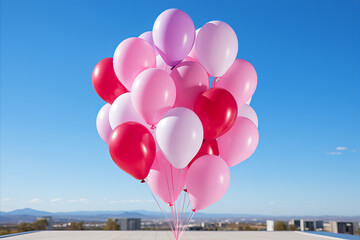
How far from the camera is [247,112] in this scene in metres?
3.91

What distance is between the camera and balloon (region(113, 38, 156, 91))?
3342mm

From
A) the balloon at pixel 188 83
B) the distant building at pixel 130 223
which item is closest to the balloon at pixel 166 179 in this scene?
the balloon at pixel 188 83

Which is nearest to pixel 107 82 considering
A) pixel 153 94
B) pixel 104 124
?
pixel 104 124

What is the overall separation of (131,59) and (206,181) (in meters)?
1.38

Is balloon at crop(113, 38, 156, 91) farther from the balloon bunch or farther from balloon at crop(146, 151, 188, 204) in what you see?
balloon at crop(146, 151, 188, 204)

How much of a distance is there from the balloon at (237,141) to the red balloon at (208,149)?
0.20 ft

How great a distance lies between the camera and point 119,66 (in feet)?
11.2

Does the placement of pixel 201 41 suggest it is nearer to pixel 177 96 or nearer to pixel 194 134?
pixel 177 96

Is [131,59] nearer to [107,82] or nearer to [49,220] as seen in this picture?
[107,82]

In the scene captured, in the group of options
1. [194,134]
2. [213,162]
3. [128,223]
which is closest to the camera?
[194,134]

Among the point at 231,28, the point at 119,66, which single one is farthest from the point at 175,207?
the point at 231,28

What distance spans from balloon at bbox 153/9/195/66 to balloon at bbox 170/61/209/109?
16cm

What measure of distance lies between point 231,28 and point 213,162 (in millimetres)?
1390

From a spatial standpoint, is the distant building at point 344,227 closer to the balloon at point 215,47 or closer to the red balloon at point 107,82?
the balloon at point 215,47
